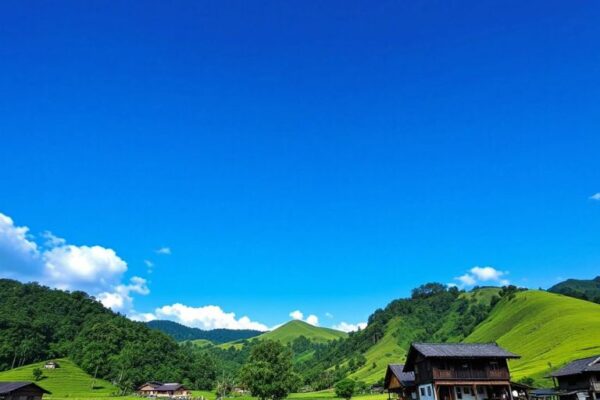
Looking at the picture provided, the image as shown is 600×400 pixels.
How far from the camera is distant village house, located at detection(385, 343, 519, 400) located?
191 ft

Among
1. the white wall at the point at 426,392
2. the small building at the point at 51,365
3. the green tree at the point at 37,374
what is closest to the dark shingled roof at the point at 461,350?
the white wall at the point at 426,392

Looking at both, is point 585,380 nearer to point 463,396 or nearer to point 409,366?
point 463,396

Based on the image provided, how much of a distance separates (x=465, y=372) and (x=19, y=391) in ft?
240

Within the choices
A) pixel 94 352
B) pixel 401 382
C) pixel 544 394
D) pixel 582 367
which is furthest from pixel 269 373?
pixel 94 352

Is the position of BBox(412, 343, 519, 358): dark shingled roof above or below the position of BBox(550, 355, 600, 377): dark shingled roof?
above

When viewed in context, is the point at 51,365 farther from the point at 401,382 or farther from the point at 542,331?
the point at 542,331

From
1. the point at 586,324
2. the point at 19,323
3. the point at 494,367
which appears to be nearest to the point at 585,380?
the point at 494,367

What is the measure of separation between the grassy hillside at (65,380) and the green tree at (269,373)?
63.3 m

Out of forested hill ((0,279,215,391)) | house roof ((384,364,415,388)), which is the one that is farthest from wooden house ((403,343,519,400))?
forested hill ((0,279,215,391))

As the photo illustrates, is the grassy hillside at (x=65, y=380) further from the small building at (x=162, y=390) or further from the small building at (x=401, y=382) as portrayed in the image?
the small building at (x=401, y=382)

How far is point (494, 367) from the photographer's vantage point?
195ft

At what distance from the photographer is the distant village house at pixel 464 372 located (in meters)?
58.1

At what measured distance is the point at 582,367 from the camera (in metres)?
58.0

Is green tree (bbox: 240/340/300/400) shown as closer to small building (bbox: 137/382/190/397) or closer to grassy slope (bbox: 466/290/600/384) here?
grassy slope (bbox: 466/290/600/384)
